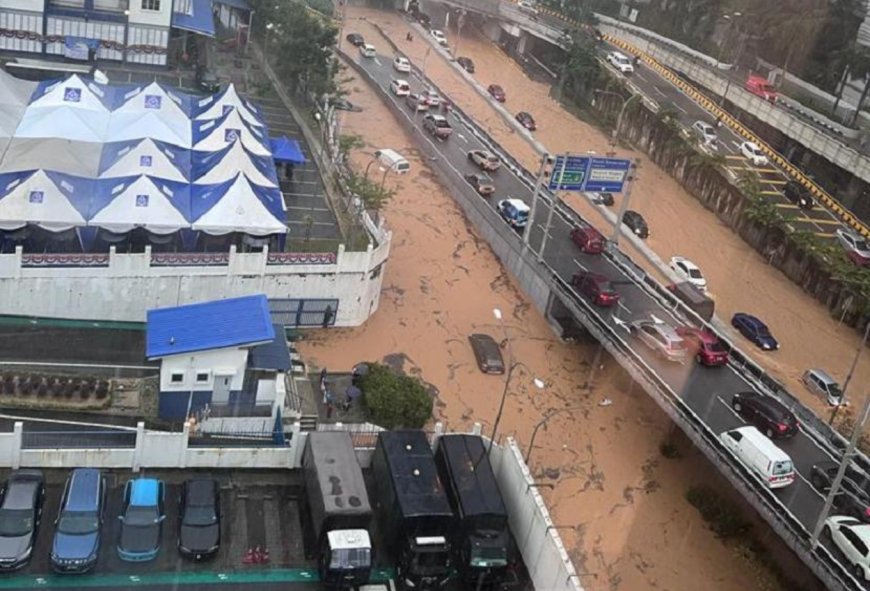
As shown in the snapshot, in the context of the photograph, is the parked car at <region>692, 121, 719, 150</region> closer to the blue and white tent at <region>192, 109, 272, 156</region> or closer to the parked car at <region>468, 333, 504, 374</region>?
the parked car at <region>468, 333, 504, 374</region>

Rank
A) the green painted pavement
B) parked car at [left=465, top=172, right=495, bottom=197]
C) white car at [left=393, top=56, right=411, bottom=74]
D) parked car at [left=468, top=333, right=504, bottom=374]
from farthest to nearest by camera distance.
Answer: white car at [left=393, top=56, right=411, bottom=74] < parked car at [left=465, top=172, right=495, bottom=197] < parked car at [left=468, top=333, right=504, bottom=374] < the green painted pavement

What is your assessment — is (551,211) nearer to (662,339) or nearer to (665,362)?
(662,339)

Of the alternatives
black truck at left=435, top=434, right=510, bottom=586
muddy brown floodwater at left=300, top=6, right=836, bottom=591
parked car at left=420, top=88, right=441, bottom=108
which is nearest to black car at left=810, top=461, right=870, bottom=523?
muddy brown floodwater at left=300, top=6, right=836, bottom=591

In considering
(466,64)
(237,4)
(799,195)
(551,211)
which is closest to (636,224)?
(799,195)

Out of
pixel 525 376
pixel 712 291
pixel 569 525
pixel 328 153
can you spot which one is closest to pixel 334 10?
pixel 328 153

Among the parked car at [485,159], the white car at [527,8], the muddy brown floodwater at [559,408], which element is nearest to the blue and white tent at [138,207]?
the muddy brown floodwater at [559,408]

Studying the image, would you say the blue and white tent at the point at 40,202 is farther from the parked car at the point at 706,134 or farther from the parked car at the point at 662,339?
the parked car at the point at 706,134

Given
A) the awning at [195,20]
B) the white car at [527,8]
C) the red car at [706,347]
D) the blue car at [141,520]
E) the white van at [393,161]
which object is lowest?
the blue car at [141,520]
